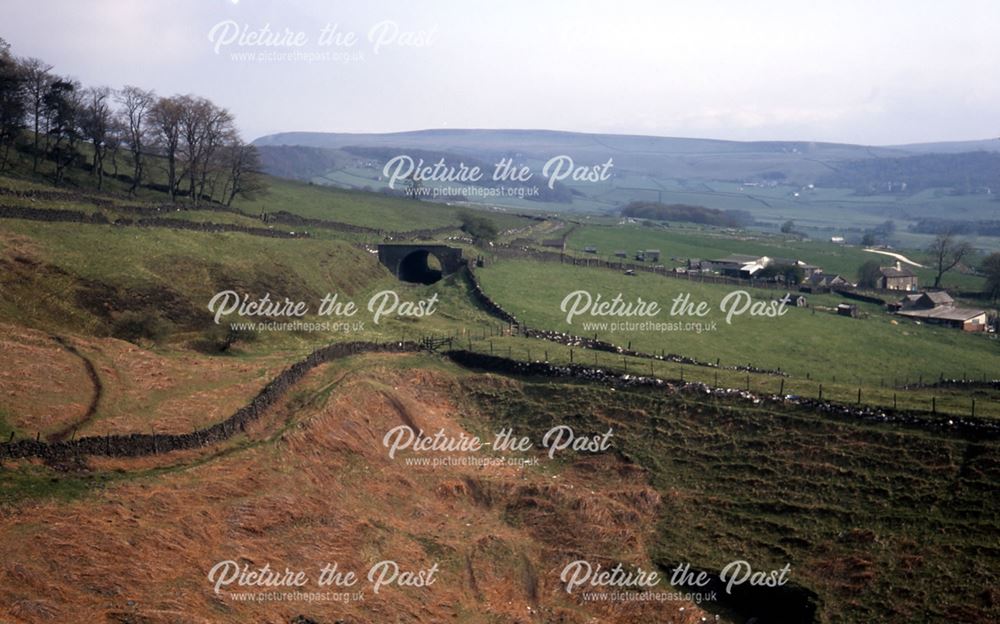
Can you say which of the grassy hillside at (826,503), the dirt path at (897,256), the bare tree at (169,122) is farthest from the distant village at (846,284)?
the bare tree at (169,122)

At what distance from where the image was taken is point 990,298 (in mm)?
83250

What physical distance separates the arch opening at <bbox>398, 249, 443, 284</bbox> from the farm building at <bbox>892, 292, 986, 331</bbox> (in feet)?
130

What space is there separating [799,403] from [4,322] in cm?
3523

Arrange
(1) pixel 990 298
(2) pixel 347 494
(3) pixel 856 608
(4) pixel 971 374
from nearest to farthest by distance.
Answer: (3) pixel 856 608 < (2) pixel 347 494 < (4) pixel 971 374 < (1) pixel 990 298

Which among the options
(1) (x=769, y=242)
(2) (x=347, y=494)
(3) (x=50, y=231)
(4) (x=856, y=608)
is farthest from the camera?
(1) (x=769, y=242)

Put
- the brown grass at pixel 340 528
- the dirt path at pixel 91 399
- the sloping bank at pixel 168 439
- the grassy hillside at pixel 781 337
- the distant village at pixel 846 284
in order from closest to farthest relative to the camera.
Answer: the brown grass at pixel 340 528, the sloping bank at pixel 168 439, the dirt path at pixel 91 399, the grassy hillside at pixel 781 337, the distant village at pixel 846 284

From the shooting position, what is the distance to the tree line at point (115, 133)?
64.8m

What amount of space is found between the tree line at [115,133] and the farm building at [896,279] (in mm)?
65101

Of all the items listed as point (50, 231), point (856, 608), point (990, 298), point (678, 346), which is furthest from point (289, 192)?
point (856, 608)

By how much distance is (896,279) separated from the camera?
89.8 metres

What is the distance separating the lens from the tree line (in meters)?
64.8

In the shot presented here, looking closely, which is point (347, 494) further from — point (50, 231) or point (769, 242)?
point (769, 242)

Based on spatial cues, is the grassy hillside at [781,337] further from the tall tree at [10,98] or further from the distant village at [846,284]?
the tall tree at [10,98]

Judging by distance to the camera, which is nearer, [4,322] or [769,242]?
[4,322]
